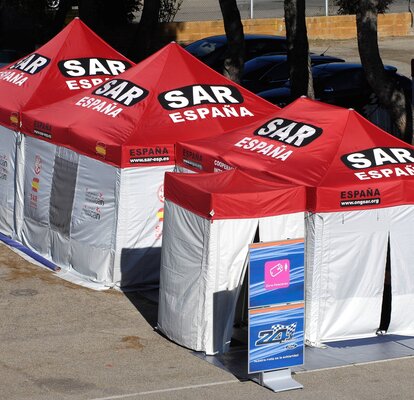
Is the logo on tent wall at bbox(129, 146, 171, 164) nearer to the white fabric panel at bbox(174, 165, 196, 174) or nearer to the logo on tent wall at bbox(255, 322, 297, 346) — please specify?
the white fabric panel at bbox(174, 165, 196, 174)

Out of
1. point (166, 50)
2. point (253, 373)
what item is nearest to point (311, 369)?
point (253, 373)

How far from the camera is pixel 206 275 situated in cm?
1240

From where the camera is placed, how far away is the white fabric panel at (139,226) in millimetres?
15070

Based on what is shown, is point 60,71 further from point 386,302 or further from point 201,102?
point 386,302

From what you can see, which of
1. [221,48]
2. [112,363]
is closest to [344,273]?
[112,363]

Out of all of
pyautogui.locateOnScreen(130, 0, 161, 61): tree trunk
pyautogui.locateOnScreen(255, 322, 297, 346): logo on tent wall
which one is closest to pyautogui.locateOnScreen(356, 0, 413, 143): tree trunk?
pyautogui.locateOnScreen(255, 322, 297, 346): logo on tent wall

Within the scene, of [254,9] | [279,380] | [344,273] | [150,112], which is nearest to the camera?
Result: [279,380]

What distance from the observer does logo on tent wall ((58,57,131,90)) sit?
705 inches

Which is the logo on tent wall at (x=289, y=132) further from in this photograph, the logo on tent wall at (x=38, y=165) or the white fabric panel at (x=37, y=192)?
the logo on tent wall at (x=38, y=165)

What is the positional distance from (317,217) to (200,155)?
7.72ft

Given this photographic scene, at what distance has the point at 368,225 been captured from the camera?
42.7 ft

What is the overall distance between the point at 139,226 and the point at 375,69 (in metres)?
6.04

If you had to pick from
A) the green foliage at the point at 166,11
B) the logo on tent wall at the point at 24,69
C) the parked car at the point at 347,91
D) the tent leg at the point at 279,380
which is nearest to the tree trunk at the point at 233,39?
the parked car at the point at 347,91

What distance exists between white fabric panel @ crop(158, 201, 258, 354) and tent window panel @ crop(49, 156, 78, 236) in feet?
11.2
